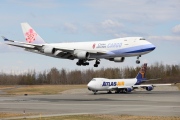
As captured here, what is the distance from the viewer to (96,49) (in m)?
57.6

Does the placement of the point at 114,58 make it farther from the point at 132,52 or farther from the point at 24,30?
the point at 24,30

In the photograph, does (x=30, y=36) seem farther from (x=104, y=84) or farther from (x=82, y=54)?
(x=104, y=84)

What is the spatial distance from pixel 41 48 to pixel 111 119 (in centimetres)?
2735

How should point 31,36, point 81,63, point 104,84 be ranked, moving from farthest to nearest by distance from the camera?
point 104,84 → point 31,36 → point 81,63

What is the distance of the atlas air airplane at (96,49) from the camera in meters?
56.4

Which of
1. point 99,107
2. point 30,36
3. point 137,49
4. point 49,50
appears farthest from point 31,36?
point 99,107

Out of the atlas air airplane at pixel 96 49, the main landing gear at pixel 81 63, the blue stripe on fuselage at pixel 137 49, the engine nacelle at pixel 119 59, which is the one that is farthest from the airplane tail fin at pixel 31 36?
the blue stripe on fuselage at pixel 137 49

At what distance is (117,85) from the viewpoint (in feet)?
352

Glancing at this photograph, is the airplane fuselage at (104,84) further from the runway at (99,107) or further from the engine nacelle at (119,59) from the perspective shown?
the engine nacelle at (119,59)

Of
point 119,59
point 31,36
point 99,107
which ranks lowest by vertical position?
point 99,107

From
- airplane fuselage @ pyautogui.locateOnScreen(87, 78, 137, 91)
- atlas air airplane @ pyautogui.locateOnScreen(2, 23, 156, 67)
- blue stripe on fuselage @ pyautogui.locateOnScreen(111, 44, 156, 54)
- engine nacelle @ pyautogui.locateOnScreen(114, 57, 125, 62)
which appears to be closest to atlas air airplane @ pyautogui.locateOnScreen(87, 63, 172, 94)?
→ airplane fuselage @ pyautogui.locateOnScreen(87, 78, 137, 91)

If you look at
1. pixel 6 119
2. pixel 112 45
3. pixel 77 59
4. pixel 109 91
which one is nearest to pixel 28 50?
pixel 77 59

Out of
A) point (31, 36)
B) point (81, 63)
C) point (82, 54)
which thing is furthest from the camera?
point (31, 36)

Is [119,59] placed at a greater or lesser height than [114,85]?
greater
